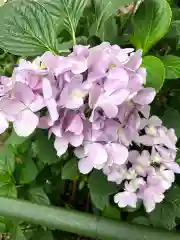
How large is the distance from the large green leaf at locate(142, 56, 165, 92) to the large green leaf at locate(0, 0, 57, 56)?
0.37 ft

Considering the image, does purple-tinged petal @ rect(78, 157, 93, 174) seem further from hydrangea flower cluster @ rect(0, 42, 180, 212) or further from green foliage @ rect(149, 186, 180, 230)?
green foliage @ rect(149, 186, 180, 230)

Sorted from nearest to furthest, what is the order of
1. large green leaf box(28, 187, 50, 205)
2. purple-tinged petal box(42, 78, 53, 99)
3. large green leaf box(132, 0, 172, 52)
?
purple-tinged petal box(42, 78, 53, 99), large green leaf box(132, 0, 172, 52), large green leaf box(28, 187, 50, 205)

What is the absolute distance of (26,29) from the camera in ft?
1.79

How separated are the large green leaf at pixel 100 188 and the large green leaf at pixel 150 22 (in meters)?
0.17

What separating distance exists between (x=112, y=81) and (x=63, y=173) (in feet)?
0.64

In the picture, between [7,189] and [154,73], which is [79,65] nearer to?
[154,73]

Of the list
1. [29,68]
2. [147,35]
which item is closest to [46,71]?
[29,68]

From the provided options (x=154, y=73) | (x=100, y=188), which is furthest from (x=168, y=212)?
(x=154, y=73)

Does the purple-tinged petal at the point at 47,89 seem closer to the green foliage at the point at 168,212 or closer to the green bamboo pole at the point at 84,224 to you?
the green bamboo pole at the point at 84,224

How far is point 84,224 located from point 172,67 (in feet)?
0.68

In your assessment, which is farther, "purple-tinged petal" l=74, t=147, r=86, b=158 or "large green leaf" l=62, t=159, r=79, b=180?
"large green leaf" l=62, t=159, r=79, b=180

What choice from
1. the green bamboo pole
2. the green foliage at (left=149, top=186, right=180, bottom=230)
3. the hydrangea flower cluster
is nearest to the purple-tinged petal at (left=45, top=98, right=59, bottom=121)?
the hydrangea flower cluster

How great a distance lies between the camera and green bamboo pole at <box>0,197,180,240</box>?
0.47 metres

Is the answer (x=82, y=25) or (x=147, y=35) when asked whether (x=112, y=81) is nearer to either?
(x=147, y=35)
